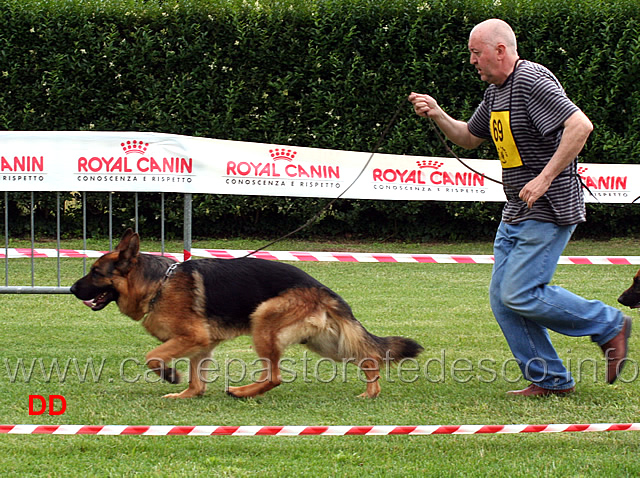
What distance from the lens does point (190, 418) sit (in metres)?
4.22

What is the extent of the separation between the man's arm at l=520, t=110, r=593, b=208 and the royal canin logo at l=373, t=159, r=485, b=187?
4.19m

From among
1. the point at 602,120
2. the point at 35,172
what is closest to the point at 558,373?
the point at 35,172

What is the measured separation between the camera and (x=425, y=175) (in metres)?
Answer: 8.48

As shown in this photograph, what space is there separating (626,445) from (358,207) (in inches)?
344

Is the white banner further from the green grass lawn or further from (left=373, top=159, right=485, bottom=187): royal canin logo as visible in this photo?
the green grass lawn

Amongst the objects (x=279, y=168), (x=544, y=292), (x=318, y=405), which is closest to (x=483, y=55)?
(x=544, y=292)

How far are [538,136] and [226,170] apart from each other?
3695 mm

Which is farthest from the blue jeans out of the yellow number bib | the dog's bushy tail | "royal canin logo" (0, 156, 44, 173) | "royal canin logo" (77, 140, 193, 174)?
"royal canin logo" (0, 156, 44, 173)

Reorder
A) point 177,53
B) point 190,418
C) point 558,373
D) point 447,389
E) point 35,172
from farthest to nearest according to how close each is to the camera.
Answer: point 177,53 < point 35,172 < point 447,389 < point 558,373 < point 190,418

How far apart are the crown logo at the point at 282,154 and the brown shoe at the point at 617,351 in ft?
13.8

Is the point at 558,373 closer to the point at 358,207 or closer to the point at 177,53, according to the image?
the point at 358,207

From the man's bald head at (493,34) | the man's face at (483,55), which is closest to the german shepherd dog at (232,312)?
the man's face at (483,55)

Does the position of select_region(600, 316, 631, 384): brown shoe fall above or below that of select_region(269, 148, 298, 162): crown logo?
below

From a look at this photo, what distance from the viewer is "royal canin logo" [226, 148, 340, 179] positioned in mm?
7547
